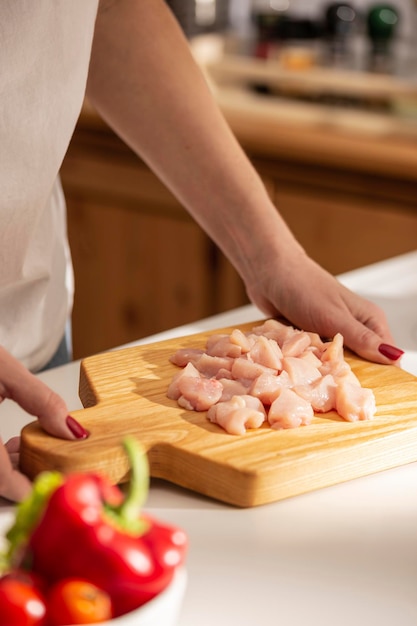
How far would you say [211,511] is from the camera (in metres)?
0.97

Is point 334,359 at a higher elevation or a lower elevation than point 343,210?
higher

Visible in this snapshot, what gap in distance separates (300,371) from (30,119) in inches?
17.9

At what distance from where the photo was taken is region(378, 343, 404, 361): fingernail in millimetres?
1232

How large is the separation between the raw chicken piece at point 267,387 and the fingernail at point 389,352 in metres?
0.19

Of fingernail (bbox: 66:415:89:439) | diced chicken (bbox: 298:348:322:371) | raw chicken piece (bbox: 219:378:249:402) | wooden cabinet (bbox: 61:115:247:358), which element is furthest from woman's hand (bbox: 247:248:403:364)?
wooden cabinet (bbox: 61:115:247:358)

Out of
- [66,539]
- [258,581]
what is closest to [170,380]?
[258,581]

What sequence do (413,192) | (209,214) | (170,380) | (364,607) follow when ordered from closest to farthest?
1. (364,607)
2. (170,380)
3. (209,214)
4. (413,192)

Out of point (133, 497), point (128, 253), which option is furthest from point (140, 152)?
point (128, 253)

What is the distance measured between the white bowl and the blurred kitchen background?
6.67 feet

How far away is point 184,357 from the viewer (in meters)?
1.19

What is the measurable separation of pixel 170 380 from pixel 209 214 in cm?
36

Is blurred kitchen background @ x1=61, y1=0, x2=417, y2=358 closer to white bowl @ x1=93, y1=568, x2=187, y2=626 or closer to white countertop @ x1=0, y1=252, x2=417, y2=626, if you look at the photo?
white countertop @ x1=0, y1=252, x2=417, y2=626

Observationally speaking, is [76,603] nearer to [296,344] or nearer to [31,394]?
[31,394]

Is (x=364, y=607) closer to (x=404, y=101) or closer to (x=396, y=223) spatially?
(x=396, y=223)
